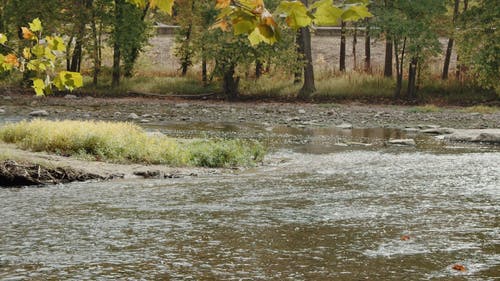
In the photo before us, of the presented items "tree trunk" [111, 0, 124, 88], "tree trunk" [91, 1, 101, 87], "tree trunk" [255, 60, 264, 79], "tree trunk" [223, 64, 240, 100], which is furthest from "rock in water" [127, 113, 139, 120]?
"tree trunk" [255, 60, 264, 79]

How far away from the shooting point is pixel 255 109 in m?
34.2

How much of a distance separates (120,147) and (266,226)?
7.49 m

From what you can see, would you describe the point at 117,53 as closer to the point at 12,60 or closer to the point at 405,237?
the point at 405,237

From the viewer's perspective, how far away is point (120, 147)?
16.2 metres

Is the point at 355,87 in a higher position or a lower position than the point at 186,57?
lower

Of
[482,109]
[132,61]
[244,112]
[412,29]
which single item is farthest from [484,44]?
[132,61]

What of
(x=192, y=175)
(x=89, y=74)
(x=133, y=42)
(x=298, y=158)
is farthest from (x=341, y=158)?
(x=89, y=74)

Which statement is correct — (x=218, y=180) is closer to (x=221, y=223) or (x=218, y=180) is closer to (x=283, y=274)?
(x=221, y=223)

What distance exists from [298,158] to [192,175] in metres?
3.92

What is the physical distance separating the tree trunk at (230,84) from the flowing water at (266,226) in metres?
23.8

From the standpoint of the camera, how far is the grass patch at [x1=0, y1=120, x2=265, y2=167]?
52.8ft

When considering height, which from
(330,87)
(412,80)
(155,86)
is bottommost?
(155,86)

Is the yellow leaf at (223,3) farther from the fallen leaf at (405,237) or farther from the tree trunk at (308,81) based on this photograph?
the tree trunk at (308,81)

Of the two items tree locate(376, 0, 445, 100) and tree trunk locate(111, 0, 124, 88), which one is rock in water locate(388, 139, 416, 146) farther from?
tree trunk locate(111, 0, 124, 88)
